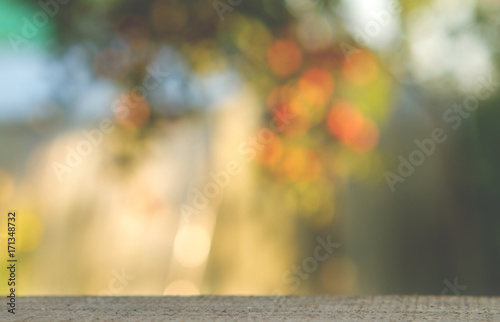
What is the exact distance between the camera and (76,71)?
2852mm

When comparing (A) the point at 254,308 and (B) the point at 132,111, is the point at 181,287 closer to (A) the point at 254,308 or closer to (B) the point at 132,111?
(B) the point at 132,111

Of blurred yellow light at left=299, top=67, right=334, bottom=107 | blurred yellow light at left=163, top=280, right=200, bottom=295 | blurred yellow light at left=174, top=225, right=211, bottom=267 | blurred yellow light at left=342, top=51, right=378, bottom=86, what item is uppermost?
blurred yellow light at left=342, top=51, right=378, bottom=86

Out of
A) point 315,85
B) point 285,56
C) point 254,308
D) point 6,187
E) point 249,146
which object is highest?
point 285,56

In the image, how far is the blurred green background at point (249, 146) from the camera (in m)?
2.81

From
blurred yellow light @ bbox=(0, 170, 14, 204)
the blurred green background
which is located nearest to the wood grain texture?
the blurred green background

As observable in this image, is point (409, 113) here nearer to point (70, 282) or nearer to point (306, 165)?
point (306, 165)

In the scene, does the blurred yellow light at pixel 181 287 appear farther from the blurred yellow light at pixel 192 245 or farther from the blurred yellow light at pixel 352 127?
the blurred yellow light at pixel 352 127

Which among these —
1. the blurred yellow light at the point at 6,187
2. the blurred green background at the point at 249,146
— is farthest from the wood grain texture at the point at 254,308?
the blurred yellow light at the point at 6,187

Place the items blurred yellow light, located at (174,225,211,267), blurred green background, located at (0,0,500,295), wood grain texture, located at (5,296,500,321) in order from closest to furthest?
wood grain texture, located at (5,296,500,321)
blurred green background, located at (0,0,500,295)
blurred yellow light, located at (174,225,211,267)

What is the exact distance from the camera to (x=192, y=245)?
2.94 m

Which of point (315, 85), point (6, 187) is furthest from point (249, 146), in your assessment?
point (6, 187)

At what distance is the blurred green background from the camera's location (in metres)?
2.81

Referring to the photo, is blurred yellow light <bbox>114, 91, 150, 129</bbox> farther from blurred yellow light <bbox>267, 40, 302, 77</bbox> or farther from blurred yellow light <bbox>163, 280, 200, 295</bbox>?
blurred yellow light <bbox>163, 280, 200, 295</bbox>

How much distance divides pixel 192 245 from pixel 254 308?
2.15 meters
